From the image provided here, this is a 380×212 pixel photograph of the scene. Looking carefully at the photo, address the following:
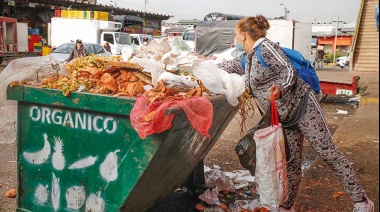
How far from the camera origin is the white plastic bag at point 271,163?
3115 millimetres

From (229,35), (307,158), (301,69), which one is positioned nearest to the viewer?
(301,69)

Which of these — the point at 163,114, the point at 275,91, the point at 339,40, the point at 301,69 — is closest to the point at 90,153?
the point at 163,114

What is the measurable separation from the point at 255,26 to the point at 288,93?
59cm

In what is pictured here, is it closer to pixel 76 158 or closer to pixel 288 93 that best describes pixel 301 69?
pixel 288 93

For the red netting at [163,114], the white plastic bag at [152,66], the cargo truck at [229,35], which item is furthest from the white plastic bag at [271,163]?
the cargo truck at [229,35]

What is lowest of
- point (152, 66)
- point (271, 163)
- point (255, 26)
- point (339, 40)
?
point (271, 163)

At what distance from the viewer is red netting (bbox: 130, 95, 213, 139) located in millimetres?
2592

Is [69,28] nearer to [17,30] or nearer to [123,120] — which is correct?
[17,30]

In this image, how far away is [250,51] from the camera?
11.1ft

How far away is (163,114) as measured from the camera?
2.58 m

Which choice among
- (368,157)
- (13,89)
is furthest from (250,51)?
(368,157)

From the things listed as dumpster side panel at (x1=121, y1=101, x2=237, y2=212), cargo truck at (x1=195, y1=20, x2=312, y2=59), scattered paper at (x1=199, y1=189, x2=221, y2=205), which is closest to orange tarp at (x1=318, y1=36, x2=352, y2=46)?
cargo truck at (x1=195, y1=20, x2=312, y2=59)

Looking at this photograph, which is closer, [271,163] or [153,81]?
[153,81]

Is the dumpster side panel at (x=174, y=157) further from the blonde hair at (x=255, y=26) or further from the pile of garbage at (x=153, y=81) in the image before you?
the blonde hair at (x=255, y=26)
